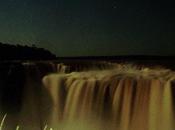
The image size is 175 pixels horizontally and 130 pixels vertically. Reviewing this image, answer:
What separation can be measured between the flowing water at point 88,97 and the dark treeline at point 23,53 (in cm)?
20

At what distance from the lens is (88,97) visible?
7.67 m

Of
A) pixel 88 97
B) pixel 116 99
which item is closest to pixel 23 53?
pixel 88 97

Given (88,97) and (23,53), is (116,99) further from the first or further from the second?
(23,53)

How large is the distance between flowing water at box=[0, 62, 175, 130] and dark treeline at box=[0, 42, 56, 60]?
201 mm

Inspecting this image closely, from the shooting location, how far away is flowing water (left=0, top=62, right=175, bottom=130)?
693 centimetres

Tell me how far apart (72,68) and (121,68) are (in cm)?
82

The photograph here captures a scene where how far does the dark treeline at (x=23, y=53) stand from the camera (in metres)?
8.15

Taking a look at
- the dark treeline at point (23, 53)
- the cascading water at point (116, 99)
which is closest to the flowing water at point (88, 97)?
the cascading water at point (116, 99)

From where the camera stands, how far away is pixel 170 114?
266 inches

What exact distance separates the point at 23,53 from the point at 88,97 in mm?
1645

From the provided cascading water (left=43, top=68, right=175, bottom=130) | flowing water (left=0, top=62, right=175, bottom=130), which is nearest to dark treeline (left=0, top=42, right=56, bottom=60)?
flowing water (left=0, top=62, right=175, bottom=130)

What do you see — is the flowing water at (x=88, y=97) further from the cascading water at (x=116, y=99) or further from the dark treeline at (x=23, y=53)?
the dark treeline at (x=23, y=53)

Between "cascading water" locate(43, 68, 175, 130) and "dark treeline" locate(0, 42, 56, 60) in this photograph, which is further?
"dark treeline" locate(0, 42, 56, 60)

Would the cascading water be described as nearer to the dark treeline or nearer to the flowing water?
the flowing water
